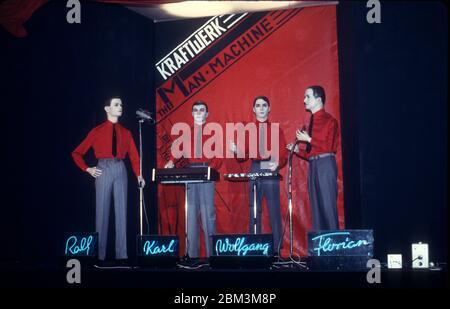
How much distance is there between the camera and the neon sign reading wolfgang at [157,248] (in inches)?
224

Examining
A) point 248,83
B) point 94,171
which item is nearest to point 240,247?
point 94,171

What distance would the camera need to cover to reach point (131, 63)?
7871 millimetres

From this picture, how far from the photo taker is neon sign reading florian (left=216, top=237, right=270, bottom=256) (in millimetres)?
5402

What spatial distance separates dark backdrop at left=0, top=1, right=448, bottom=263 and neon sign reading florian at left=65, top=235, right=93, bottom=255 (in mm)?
651

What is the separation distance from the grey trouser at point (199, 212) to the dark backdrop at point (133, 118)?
Answer: 883mm

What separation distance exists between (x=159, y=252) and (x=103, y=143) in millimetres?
1840

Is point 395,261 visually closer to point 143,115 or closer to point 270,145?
point 270,145

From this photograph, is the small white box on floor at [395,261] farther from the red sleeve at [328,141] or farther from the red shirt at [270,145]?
the red shirt at [270,145]

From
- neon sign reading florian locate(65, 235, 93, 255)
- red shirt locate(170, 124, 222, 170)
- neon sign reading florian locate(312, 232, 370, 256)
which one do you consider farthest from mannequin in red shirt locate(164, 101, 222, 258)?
neon sign reading florian locate(312, 232, 370, 256)

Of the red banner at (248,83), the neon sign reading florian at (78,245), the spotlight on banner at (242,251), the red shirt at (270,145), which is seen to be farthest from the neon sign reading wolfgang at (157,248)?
the red banner at (248,83)

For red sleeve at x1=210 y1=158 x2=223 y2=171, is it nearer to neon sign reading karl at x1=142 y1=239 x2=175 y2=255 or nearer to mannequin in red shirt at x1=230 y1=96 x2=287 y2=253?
mannequin in red shirt at x1=230 y1=96 x2=287 y2=253

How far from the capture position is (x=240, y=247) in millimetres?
5445
